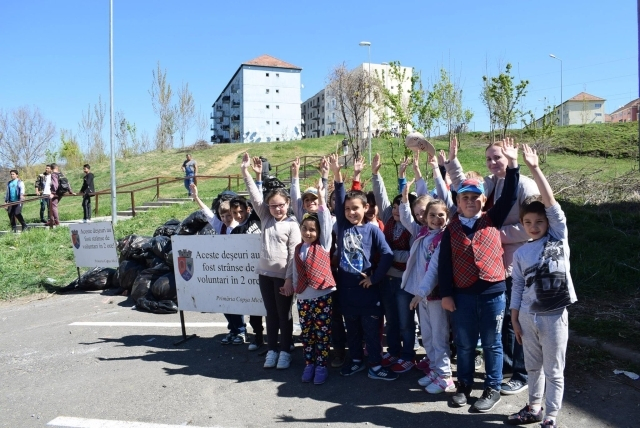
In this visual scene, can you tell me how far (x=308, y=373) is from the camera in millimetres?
4480

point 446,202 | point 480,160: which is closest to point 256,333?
point 446,202

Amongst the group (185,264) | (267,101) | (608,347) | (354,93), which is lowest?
(608,347)

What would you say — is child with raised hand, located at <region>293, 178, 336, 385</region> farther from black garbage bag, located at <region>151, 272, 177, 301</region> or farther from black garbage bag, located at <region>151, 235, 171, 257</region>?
black garbage bag, located at <region>151, 235, 171, 257</region>

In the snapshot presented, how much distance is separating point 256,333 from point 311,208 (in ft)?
5.15

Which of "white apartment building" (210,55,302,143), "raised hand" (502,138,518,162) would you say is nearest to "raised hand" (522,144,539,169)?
"raised hand" (502,138,518,162)

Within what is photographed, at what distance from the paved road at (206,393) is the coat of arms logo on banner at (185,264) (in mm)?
792

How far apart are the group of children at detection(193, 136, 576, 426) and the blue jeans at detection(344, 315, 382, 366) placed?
0.01 metres

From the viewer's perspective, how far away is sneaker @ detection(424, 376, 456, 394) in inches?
159

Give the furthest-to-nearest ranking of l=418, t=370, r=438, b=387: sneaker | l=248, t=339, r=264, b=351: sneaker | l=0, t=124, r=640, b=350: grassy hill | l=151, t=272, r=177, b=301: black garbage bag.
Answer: l=151, t=272, r=177, b=301: black garbage bag → l=0, t=124, r=640, b=350: grassy hill → l=248, t=339, r=264, b=351: sneaker → l=418, t=370, r=438, b=387: sneaker

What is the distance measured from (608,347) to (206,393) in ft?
12.1

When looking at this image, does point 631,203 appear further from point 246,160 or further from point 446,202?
point 246,160

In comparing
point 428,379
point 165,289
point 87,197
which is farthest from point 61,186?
point 428,379

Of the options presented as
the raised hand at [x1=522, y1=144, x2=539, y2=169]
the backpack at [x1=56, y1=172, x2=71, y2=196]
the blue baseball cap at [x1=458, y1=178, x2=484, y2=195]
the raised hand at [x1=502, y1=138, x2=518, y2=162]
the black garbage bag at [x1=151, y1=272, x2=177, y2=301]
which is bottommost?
the black garbage bag at [x1=151, y1=272, x2=177, y2=301]

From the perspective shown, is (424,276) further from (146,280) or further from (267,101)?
(267,101)
